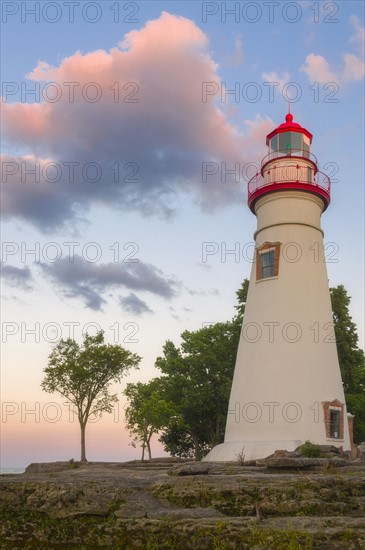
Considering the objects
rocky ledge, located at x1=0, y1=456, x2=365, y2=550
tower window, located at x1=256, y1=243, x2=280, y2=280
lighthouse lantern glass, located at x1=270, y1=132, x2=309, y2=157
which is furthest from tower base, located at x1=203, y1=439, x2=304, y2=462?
lighthouse lantern glass, located at x1=270, y1=132, x2=309, y2=157

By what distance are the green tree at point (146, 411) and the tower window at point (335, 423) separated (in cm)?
1157

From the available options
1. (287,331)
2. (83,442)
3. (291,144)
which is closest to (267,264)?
(287,331)

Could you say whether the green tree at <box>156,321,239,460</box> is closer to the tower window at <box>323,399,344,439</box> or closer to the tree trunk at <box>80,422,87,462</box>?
the tree trunk at <box>80,422,87,462</box>

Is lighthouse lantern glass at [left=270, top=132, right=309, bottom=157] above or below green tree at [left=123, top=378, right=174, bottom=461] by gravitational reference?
above

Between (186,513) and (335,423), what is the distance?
1724 centimetres

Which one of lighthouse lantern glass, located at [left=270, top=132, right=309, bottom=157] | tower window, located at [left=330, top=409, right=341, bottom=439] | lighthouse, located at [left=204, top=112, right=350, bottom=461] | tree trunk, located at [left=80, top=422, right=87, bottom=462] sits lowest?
tree trunk, located at [left=80, top=422, right=87, bottom=462]

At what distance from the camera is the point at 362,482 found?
10102mm

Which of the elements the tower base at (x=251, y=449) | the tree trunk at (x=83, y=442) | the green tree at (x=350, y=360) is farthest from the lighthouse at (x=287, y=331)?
the tree trunk at (x=83, y=442)

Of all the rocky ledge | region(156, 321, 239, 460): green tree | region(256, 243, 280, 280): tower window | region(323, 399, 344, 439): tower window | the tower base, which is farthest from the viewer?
region(156, 321, 239, 460): green tree

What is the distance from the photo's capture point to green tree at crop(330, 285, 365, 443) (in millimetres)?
31328

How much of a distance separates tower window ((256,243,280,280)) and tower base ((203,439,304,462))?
753 cm

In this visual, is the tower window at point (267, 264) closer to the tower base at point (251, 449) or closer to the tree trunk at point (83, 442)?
the tower base at point (251, 449)

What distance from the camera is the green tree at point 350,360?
1233 inches

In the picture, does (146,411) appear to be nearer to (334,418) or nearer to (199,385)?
(199,385)
